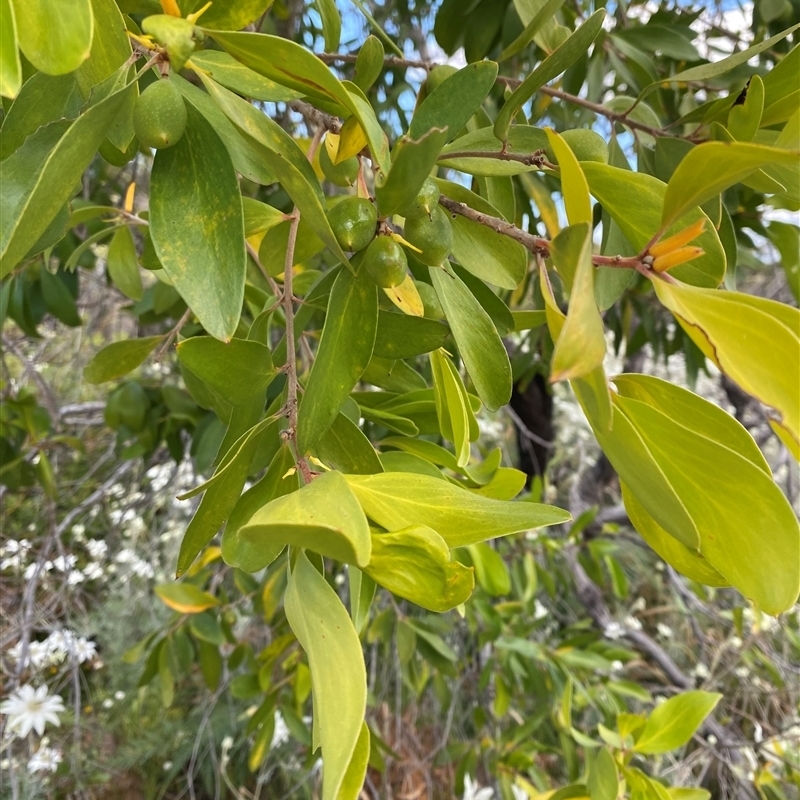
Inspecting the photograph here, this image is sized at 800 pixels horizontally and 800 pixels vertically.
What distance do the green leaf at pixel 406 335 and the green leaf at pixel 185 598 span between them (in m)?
0.76

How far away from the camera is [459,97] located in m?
0.27

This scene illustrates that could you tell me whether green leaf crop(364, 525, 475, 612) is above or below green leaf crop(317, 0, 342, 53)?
below

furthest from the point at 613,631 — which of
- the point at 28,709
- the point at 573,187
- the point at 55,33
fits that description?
the point at 55,33

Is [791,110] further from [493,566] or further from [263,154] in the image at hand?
[493,566]

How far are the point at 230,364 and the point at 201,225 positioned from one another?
0.09 m

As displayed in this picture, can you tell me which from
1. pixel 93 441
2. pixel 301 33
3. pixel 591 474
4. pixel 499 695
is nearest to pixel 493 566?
pixel 499 695

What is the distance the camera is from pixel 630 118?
51 centimetres

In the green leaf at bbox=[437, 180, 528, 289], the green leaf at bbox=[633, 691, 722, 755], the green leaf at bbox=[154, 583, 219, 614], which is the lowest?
the green leaf at bbox=[154, 583, 219, 614]

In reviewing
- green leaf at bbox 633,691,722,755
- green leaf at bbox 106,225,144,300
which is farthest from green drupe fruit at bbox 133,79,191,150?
green leaf at bbox 633,691,722,755

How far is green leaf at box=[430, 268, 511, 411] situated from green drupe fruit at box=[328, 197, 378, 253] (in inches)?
1.8

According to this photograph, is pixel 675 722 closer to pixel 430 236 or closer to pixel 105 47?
pixel 430 236

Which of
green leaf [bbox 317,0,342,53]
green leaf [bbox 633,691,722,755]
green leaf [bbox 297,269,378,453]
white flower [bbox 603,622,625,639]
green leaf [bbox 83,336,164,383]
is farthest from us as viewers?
white flower [bbox 603,622,625,639]

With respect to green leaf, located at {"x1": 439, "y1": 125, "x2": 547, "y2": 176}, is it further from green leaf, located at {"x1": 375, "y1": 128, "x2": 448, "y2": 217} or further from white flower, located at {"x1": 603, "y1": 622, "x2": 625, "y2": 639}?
white flower, located at {"x1": 603, "y1": 622, "x2": 625, "y2": 639}

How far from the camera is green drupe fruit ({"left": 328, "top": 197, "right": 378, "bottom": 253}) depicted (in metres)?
0.28
